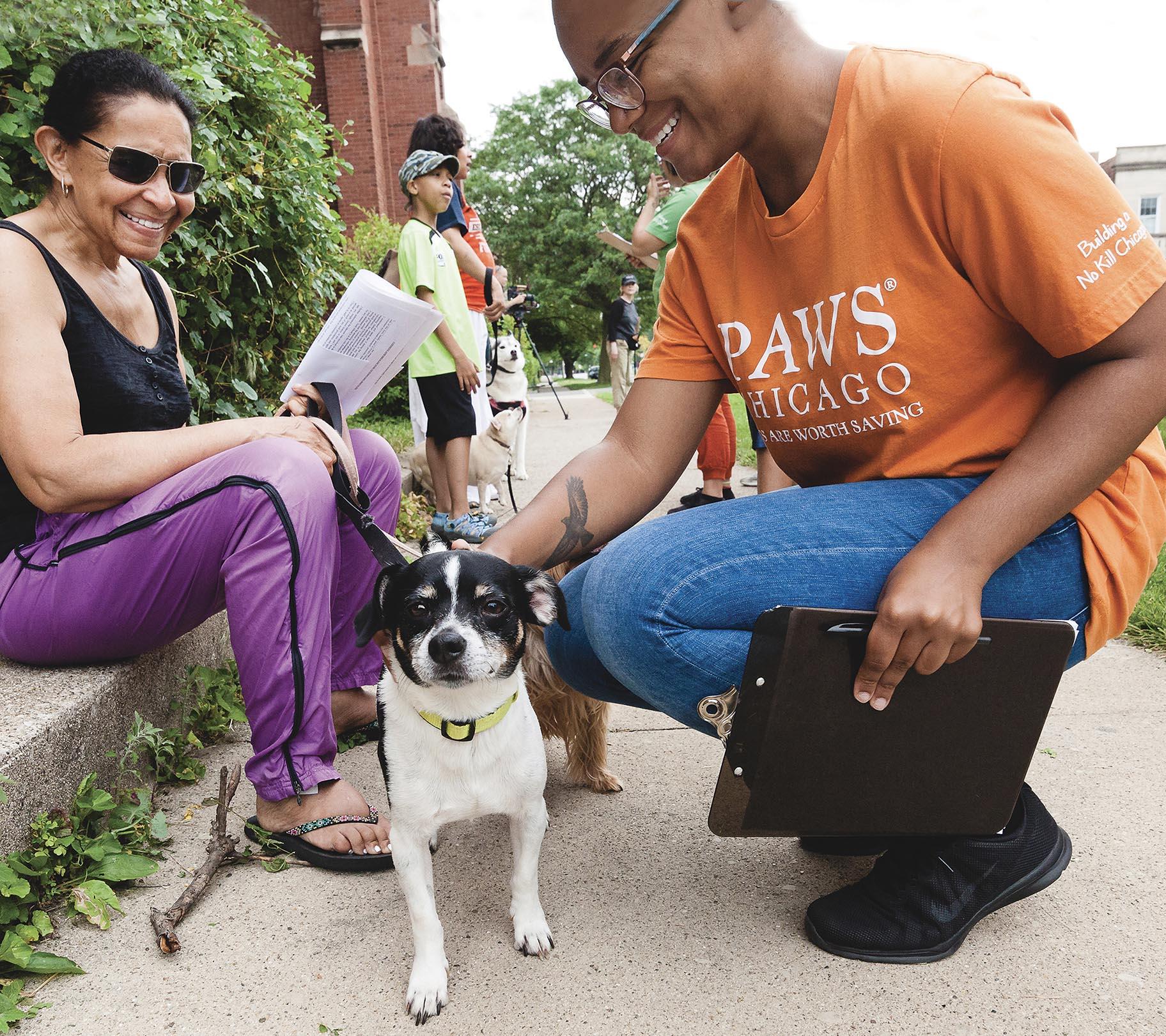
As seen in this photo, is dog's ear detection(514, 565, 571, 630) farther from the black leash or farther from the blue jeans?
the black leash

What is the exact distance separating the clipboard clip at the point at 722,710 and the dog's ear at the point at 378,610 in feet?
2.62

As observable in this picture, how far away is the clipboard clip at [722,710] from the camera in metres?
1.79

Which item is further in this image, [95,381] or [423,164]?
[423,164]

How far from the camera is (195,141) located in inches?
137

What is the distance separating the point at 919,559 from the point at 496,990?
1.28 metres

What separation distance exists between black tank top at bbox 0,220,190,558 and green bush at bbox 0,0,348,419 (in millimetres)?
857

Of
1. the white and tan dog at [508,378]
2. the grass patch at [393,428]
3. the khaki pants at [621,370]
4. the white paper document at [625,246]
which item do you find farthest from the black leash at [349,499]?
the khaki pants at [621,370]

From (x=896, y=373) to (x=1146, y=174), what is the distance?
200 feet

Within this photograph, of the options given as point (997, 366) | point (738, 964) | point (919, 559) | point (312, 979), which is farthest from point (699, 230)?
point (312, 979)

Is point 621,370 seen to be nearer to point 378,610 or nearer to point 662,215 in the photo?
point 662,215

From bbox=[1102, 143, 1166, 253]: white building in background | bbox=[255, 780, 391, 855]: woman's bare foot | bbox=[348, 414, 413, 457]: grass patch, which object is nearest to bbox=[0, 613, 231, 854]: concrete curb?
bbox=[255, 780, 391, 855]: woman's bare foot

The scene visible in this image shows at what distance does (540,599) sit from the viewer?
2.11 meters

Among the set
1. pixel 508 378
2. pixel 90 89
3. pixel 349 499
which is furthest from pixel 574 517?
pixel 508 378

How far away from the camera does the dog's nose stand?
190 cm
